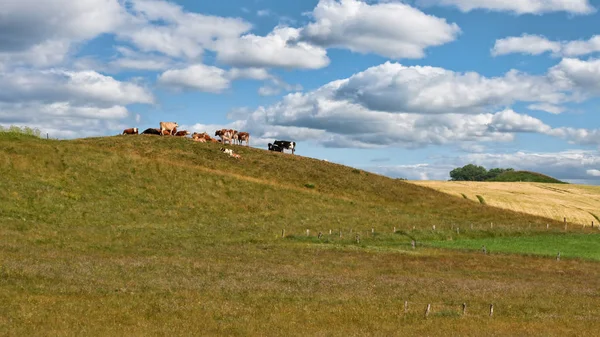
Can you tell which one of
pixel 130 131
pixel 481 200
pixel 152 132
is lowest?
pixel 481 200

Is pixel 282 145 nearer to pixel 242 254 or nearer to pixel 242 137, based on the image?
pixel 242 137

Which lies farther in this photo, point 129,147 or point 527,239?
point 129,147

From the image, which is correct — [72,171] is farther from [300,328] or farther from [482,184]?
[482,184]

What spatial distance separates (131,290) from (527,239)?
48.5 meters

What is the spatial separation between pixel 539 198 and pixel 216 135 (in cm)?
6362

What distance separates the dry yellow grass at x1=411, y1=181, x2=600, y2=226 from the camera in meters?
91.4

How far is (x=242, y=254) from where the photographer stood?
45.6 meters

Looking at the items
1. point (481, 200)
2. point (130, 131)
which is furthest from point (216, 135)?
point (481, 200)

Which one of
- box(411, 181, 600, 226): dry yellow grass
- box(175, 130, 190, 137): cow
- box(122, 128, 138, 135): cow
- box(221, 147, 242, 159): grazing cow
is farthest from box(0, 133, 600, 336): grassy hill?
box(175, 130, 190, 137): cow

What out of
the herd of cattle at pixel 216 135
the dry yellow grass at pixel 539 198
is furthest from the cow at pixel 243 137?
the dry yellow grass at pixel 539 198

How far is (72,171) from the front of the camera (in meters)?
76.3

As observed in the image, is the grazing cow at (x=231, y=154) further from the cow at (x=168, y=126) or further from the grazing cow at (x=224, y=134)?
the cow at (x=168, y=126)

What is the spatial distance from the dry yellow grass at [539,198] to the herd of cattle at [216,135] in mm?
32490

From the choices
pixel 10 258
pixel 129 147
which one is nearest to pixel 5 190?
pixel 10 258
